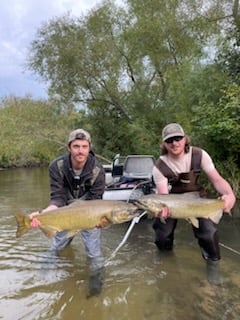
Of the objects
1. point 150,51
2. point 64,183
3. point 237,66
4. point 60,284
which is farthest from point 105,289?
point 150,51

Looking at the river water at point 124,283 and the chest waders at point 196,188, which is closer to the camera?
the river water at point 124,283

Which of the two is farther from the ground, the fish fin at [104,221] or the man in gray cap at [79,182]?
the man in gray cap at [79,182]

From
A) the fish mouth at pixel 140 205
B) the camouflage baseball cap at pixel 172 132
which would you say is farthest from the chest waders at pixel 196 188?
the fish mouth at pixel 140 205

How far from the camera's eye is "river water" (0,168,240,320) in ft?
12.9

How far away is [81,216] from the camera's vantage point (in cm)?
360

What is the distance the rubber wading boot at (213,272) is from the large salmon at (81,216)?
5.46ft

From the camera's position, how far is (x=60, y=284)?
4.76 meters

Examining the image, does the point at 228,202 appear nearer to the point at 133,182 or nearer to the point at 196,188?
the point at 196,188

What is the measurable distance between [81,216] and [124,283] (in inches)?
63.3

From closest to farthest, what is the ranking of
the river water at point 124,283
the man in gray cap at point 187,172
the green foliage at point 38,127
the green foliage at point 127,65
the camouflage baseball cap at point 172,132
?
the river water at point 124,283 < the camouflage baseball cap at point 172,132 < the man in gray cap at point 187,172 < the green foliage at point 127,65 < the green foliage at point 38,127

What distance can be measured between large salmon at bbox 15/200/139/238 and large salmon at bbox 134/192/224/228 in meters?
0.18

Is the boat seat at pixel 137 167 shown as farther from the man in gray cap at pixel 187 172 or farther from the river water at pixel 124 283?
the man in gray cap at pixel 187 172

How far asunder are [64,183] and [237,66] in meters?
8.55

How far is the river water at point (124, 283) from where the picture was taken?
12.9 feet
